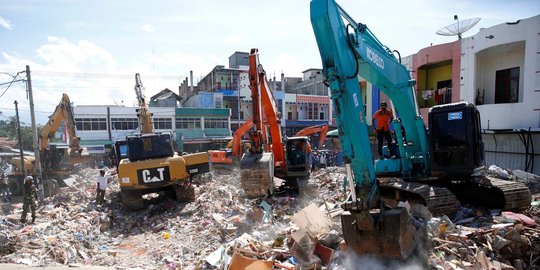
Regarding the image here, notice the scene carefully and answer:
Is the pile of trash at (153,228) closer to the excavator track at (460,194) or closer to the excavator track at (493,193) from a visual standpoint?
the excavator track at (460,194)

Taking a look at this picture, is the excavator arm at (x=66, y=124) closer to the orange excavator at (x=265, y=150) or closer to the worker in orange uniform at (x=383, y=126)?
the orange excavator at (x=265, y=150)

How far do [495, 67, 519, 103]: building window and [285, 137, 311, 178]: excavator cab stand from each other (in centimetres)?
1092

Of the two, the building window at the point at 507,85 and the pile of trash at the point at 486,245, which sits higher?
the building window at the point at 507,85

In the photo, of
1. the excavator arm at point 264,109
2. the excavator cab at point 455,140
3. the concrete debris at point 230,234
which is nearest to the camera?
the concrete debris at point 230,234

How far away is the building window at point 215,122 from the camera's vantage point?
1381 inches

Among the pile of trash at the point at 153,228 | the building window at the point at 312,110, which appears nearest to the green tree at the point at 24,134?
the pile of trash at the point at 153,228

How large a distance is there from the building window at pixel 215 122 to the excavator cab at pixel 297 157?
84.0ft

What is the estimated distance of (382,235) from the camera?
358 centimetres

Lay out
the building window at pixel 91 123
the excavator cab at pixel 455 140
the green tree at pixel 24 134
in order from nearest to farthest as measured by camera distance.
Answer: the excavator cab at pixel 455 140 → the building window at pixel 91 123 → the green tree at pixel 24 134

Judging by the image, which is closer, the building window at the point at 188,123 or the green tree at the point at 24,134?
the green tree at the point at 24,134

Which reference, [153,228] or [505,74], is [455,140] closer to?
[153,228]

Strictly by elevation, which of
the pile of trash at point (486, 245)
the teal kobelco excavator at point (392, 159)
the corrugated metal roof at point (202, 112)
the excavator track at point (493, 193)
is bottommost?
the pile of trash at point (486, 245)

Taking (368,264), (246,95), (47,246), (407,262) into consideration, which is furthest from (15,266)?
(246,95)

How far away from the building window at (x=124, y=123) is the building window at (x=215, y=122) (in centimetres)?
710
